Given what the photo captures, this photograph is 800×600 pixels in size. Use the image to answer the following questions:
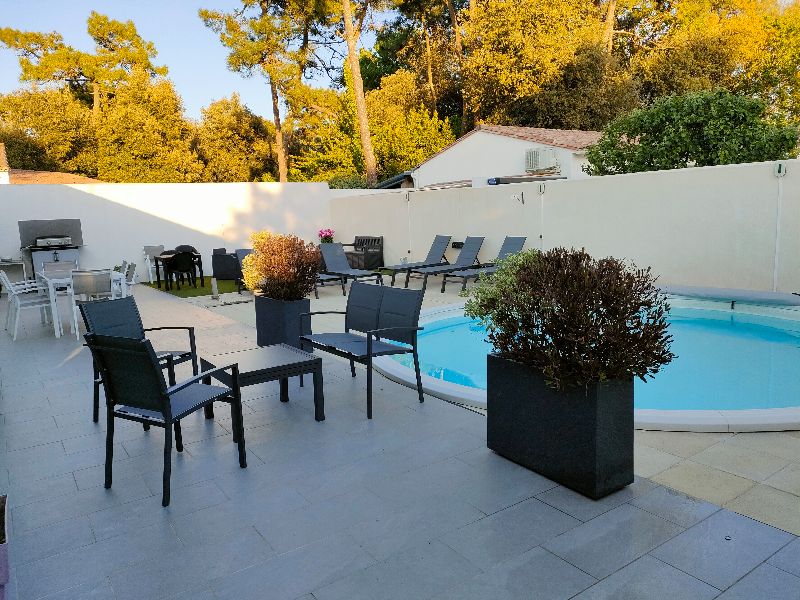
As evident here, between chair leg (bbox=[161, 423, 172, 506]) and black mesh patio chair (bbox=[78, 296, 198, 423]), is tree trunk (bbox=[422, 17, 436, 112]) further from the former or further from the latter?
chair leg (bbox=[161, 423, 172, 506])

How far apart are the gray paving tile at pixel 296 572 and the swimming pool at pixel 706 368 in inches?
85.2

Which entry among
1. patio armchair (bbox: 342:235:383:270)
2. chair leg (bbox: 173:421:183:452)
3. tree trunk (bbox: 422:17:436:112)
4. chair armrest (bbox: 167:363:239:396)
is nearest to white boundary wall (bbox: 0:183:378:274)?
patio armchair (bbox: 342:235:383:270)

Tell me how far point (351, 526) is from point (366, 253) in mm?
11880

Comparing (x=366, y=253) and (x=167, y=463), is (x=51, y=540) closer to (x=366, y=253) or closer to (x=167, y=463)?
(x=167, y=463)

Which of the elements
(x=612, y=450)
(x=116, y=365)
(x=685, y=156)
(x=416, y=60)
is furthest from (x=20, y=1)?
(x=612, y=450)

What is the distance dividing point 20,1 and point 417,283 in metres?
25.0

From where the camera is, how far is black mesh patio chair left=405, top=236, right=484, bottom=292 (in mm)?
10906

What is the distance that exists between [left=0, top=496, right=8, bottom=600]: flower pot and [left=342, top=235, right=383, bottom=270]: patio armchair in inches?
449

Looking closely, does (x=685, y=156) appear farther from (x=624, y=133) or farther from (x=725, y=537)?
(x=725, y=537)

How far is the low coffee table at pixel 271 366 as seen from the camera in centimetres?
401

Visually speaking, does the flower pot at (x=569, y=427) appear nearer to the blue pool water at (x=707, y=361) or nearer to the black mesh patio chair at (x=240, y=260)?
the blue pool water at (x=707, y=361)

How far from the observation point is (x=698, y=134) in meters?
12.8

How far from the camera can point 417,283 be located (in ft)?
41.4

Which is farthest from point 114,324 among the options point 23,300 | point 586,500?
point 23,300
